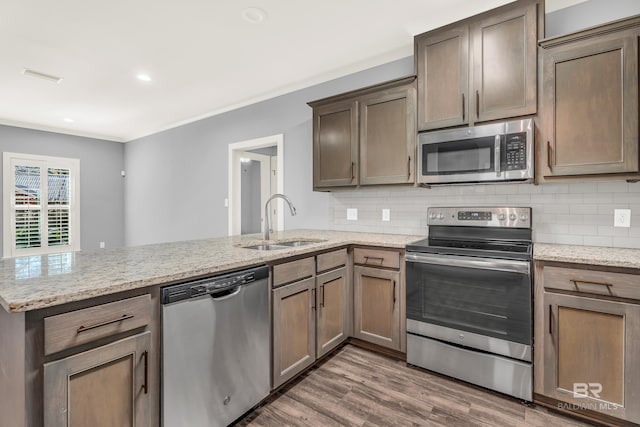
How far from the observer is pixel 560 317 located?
176 centimetres

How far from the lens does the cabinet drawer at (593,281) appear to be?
157 cm

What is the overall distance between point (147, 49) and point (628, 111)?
3.68 m

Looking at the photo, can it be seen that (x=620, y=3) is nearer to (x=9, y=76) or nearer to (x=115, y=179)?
(x=9, y=76)

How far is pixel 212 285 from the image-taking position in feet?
4.92

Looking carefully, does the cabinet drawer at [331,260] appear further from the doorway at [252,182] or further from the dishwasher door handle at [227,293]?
the doorway at [252,182]

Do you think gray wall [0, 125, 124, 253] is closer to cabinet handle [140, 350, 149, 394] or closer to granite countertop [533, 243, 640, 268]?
cabinet handle [140, 350, 149, 394]

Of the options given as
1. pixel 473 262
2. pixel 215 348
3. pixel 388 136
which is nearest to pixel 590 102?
pixel 473 262


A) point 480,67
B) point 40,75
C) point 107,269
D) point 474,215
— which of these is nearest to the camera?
point 107,269

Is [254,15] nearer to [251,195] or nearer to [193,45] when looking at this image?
[193,45]

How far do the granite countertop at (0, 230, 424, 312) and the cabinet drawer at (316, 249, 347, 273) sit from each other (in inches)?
4.7

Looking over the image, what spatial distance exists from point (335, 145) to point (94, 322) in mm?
2307

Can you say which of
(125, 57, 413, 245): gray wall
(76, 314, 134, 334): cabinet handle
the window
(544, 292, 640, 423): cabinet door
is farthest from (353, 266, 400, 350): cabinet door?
the window

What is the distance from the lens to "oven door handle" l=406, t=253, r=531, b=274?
1.83 m

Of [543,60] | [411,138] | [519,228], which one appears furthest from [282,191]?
[543,60]
